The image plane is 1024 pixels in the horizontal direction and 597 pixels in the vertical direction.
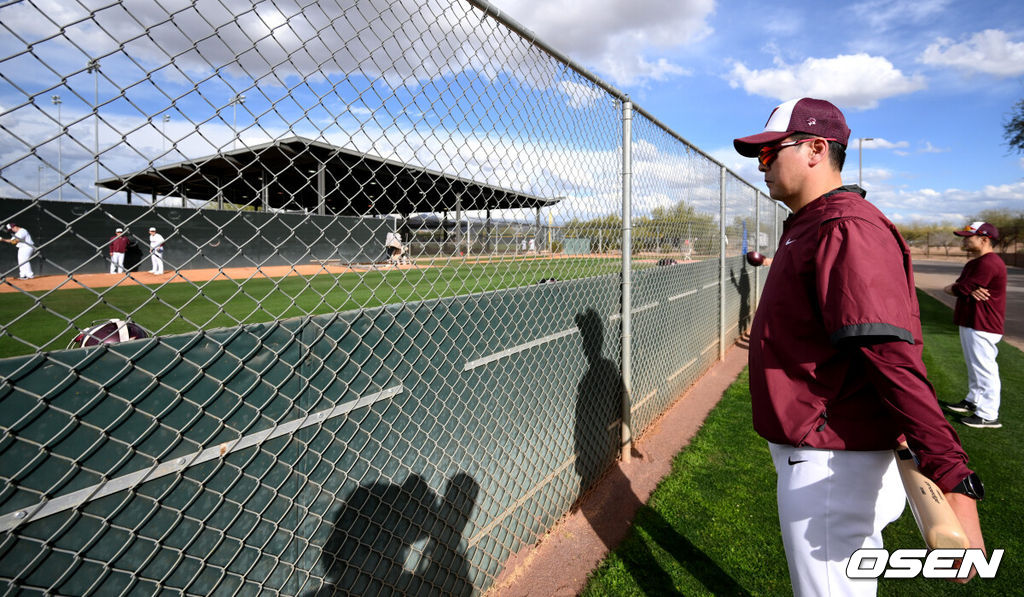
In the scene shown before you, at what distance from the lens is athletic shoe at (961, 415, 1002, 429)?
496cm

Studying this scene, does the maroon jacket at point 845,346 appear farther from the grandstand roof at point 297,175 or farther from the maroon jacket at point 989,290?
the maroon jacket at point 989,290

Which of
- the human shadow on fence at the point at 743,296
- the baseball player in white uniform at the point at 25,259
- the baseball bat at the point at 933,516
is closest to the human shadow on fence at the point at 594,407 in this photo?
the baseball bat at the point at 933,516

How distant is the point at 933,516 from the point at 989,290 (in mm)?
5224

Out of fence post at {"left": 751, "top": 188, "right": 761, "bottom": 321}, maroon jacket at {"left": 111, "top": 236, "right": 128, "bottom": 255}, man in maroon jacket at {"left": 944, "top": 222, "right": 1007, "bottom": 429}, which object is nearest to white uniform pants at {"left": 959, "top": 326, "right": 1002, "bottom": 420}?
man in maroon jacket at {"left": 944, "top": 222, "right": 1007, "bottom": 429}

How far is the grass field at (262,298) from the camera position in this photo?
2.85 meters

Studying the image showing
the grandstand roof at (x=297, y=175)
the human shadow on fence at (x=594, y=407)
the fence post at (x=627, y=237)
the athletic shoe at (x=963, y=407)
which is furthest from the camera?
the athletic shoe at (x=963, y=407)

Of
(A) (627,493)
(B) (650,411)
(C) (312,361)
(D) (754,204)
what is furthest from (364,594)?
(D) (754,204)

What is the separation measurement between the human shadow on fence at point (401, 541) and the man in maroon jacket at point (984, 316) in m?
5.31

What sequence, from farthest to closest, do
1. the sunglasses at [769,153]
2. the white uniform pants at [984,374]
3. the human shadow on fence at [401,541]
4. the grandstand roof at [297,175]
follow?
the white uniform pants at [984,374] → the human shadow on fence at [401,541] → the sunglasses at [769,153] → the grandstand roof at [297,175]

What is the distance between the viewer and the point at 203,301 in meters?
10.6

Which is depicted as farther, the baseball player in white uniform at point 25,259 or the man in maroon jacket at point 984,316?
the man in maroon jacket at point 984,316

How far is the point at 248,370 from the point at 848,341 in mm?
1747

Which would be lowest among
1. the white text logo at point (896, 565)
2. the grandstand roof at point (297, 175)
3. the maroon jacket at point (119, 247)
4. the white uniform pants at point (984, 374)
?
the white uniform pants at point (984, 374)

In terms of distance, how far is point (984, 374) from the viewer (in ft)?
16.0
